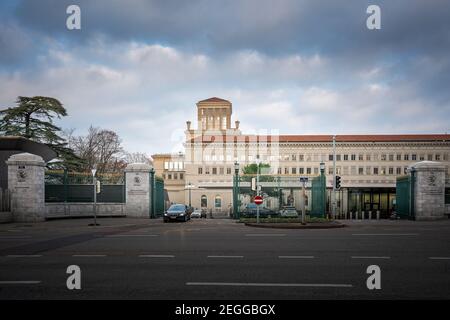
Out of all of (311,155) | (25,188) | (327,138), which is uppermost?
(327,138)

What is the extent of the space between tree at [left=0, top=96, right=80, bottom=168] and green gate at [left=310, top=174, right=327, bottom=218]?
88.6ft

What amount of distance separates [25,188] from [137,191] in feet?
24.6

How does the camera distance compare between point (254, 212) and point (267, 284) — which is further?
point (254, 212)

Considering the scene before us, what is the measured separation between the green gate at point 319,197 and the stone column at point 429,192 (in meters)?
6.43

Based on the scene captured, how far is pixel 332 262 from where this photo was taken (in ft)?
30.3

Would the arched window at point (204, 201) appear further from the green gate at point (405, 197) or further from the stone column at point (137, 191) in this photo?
the green gate at point (405, 197)

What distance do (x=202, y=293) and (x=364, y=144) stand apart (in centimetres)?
9612

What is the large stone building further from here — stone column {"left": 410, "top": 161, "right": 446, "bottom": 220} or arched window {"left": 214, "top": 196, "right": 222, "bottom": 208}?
stone column {"left": 410, "top": 161, "right": 446, "bottom": 220}

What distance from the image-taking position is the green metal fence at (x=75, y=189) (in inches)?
1025

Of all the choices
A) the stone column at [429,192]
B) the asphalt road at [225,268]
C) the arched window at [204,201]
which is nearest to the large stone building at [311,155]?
the arched window at [204,201]

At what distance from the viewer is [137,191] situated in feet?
89.9

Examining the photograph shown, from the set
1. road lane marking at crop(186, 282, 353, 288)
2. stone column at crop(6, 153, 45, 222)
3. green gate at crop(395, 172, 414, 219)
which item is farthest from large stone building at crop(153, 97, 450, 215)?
road lane marking at crop(186, 282, 353, 288)

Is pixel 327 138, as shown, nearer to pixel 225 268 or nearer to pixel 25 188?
pixel 25 188

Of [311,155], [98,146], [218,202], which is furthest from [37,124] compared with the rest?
[311,155]
